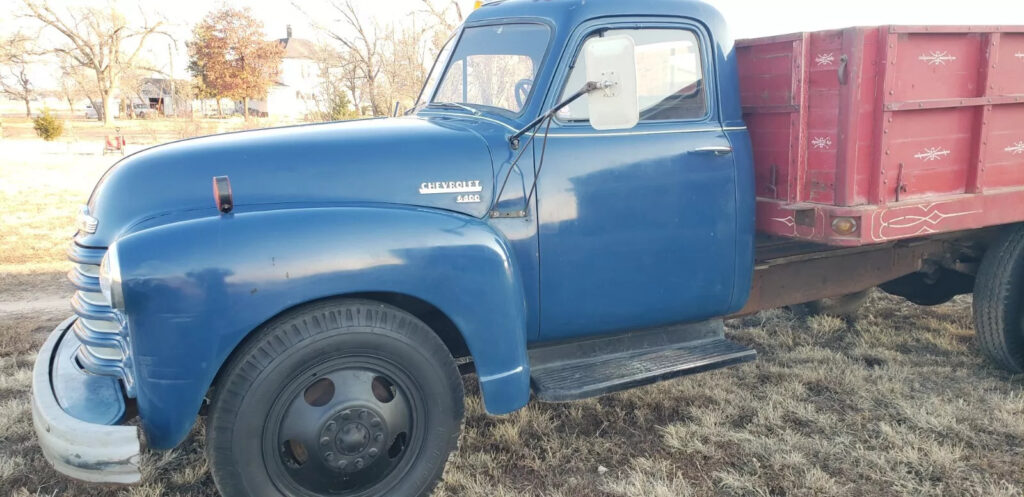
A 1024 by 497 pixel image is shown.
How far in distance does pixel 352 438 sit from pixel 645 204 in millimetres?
1581

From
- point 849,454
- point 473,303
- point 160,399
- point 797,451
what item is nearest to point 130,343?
point 160,399

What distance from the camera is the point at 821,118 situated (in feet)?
11.1

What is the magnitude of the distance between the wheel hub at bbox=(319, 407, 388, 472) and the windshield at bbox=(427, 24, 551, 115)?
1.44 metres

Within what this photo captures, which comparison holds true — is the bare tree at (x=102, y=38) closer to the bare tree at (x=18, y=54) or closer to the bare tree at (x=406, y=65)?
the bare tree at (x=18, y=54)

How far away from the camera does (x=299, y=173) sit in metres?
2.82

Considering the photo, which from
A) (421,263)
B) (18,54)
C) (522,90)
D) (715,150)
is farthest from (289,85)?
(421,263)

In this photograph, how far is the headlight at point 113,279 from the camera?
238cm

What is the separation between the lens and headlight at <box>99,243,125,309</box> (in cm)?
238

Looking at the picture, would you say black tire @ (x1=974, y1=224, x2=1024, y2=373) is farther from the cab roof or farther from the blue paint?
the cab roof

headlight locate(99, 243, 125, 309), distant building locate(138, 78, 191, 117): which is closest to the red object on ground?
headlight locate(99, 243, 125, 309)

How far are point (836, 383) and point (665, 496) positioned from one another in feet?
5.64

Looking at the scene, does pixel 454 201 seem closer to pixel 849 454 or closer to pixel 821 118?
pixel 821 118

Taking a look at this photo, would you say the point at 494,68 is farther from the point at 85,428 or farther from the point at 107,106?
the point at 107,106

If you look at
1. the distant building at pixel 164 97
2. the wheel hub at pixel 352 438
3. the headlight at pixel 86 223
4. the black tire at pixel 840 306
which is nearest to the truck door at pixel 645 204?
the wheel hub at pixel 352 438
